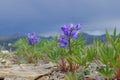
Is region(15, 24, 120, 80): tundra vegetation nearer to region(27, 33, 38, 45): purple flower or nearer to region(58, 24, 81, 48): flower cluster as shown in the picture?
region(58, 24, 81, 48): flower cluster

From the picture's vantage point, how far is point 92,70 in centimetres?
647

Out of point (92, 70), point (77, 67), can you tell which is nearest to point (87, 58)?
point (77, 67)

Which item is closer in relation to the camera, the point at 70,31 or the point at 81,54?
the point at 81,54

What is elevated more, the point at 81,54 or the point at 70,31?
the point at 70,31

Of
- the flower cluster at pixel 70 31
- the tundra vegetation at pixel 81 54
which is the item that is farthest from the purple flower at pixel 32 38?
the flower cluster at pixel 70 31

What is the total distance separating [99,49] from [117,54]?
0.24 m

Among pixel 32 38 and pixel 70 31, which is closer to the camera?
pixel 70 31

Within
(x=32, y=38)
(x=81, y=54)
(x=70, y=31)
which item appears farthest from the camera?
(x=32, y=38)

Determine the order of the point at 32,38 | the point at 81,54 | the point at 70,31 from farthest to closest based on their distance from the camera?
the point at 32,38, the point at 70,31, the point at 81,54

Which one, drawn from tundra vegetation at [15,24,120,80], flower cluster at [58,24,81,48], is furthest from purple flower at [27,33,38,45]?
flower cluster at [58,24,81,48]

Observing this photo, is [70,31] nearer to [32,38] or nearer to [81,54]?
[81,54]

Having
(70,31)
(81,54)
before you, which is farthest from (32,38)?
(81,54)

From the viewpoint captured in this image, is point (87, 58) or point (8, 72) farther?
point (8, 72)

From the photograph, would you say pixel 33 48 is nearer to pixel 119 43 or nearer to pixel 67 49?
pixel 67 49
